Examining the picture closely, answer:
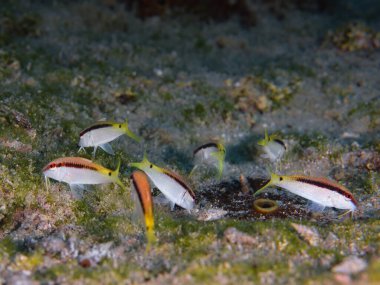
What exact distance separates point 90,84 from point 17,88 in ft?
4.21

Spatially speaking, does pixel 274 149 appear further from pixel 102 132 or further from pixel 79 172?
pixel 79 172

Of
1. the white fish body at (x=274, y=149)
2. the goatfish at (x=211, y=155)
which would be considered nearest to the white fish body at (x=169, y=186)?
the goatfish at (x=211, y=155)

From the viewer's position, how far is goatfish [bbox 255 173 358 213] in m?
4.10

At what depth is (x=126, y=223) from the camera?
417cm

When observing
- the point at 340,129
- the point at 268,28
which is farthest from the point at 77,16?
the point at 340,129

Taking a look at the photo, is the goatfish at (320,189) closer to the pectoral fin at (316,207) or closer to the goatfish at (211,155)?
the pectoral fin at (316,207)

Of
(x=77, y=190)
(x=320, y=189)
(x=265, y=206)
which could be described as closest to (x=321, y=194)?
(x=320, y=189)

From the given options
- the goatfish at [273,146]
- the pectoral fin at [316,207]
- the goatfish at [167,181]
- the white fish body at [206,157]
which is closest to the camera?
the goatfish at [167,181]

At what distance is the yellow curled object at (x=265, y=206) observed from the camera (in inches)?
174

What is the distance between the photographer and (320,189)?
13.5 ft

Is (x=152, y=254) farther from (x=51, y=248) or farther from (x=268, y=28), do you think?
(x=268, y=28)

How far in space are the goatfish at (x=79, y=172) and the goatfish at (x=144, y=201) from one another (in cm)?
54

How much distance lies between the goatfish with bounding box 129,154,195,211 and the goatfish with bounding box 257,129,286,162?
71.1 inches

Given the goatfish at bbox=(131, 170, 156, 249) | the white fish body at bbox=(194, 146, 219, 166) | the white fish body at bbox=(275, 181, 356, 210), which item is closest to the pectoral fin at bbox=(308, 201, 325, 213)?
the white fish body at bbox=(275, 181, 356, 210)
